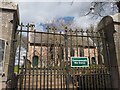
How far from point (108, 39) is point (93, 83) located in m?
1.54

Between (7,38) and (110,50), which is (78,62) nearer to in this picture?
(110,50)

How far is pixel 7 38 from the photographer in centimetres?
390

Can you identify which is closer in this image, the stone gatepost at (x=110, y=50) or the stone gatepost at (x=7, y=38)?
the stone gatepost at (x=7, y=38)

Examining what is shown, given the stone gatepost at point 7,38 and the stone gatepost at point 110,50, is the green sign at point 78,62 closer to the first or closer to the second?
the stone gatepost at point 110,50

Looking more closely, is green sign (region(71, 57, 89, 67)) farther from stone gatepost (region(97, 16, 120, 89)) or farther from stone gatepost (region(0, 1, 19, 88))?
stone gatepost (region(0, 1, 19, 88))

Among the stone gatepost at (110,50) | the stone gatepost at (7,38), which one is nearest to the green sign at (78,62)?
the stone gatepost at (110,50)

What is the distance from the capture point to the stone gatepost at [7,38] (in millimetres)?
3682

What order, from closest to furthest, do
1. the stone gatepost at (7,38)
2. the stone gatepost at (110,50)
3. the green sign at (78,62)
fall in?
1. the stone gatepost at (7,38)
2. the green sign at (78,62)
3. the stone gatepost at (110,50)

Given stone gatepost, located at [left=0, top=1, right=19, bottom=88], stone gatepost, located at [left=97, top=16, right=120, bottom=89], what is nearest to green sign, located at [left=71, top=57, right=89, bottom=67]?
stone gatepost, located at [left=97, top=16, right=120, bottom=89]

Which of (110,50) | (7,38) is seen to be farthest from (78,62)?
(7,38)

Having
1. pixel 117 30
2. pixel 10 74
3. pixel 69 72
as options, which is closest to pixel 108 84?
pixel 69 72

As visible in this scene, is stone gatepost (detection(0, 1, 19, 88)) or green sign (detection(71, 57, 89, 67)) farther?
green sign (detection(71, 57, 89, 67))

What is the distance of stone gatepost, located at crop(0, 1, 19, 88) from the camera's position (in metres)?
3.68

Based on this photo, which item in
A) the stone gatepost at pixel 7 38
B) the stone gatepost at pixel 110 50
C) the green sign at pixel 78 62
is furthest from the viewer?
the stone gatepost at pixel 110 50
